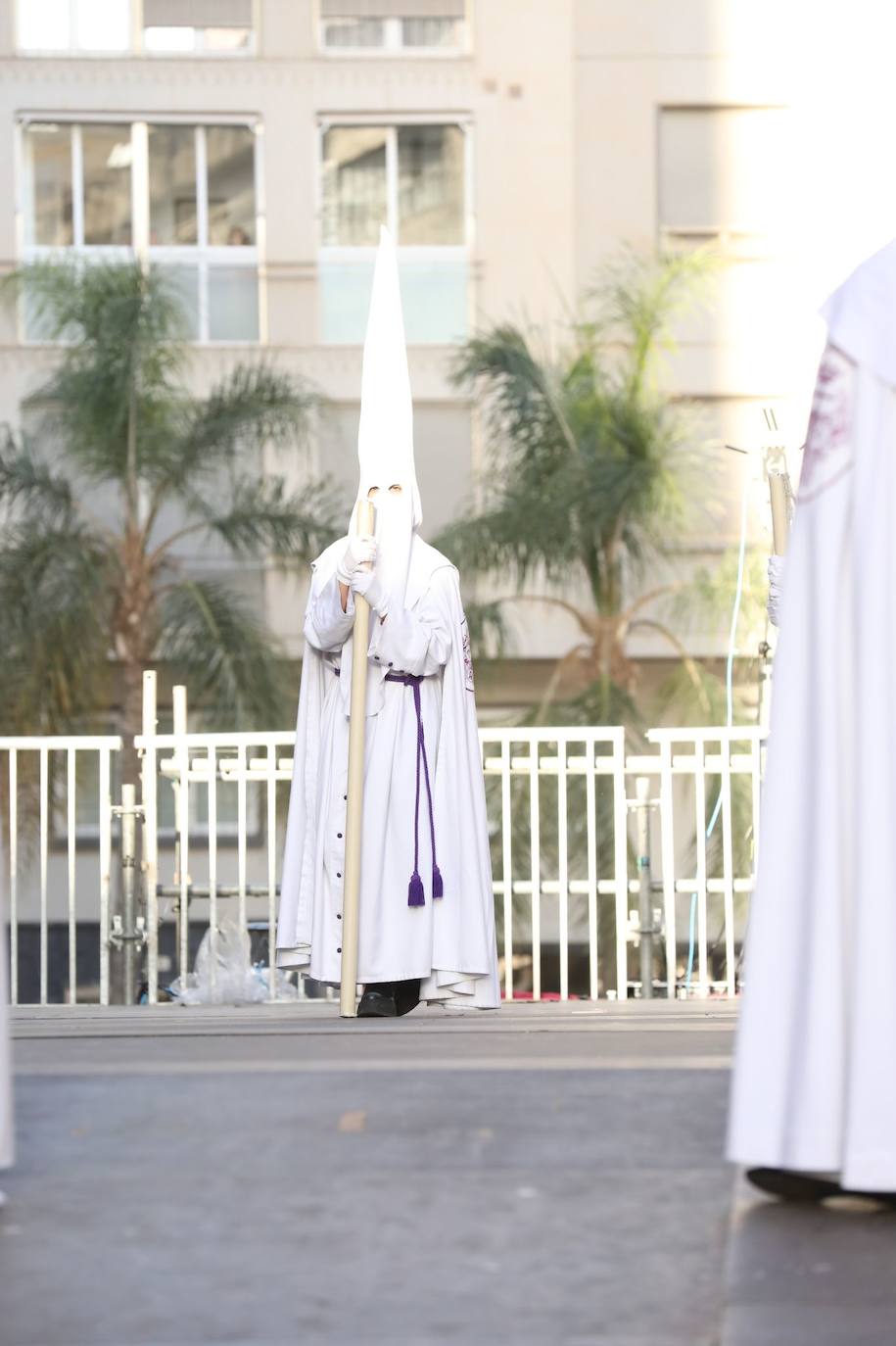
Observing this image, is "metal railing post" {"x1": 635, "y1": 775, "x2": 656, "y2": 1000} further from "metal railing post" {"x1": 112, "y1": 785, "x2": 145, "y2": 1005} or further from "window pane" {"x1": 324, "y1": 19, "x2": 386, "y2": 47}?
"window pane" {"x1": 324, "y1": 19, "x2": 386, "y2": 47}

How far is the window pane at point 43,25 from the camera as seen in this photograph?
2605 cm

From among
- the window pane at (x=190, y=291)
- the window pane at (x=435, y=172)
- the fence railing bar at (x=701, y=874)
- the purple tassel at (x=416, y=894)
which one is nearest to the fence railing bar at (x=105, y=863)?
the fence railing bar at (x=701, y=874)

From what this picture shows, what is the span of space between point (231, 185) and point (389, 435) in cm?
1923

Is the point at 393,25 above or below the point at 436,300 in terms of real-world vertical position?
above

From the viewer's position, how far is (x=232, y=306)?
86.2 ft

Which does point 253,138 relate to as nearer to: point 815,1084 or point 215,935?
point 215,935

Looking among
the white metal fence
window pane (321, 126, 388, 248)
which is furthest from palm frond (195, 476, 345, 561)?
window pane (321, 126, 388, 248)

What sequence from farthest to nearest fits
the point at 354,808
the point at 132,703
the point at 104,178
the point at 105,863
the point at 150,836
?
the point at 104,178
the point at 132,703
the point at 105,863
the point at 150,836
the point at 354,808

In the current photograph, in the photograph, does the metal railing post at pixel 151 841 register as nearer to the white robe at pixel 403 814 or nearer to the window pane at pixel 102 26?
the white robe at pixel 403 814

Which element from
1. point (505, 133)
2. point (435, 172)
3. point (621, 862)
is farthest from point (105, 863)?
point (435, 172)

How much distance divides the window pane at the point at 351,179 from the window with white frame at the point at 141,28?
1.52m

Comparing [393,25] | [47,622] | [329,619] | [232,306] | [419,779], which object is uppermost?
[393,25]

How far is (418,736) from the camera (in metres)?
8.02

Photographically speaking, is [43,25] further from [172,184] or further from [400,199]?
[400,199]
